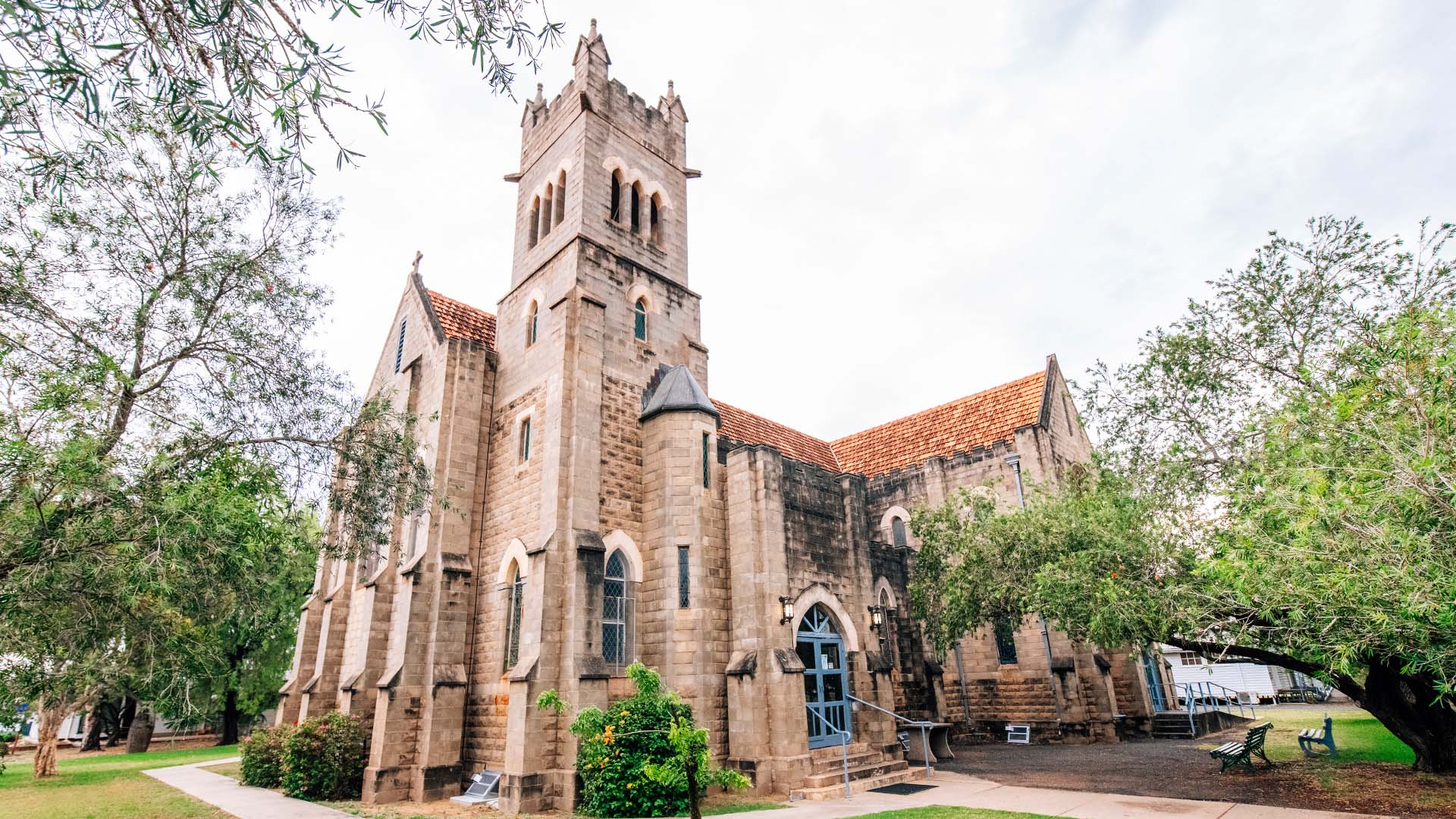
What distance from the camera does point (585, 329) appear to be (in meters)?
16.2

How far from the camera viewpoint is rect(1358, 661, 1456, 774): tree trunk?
12.5 metres

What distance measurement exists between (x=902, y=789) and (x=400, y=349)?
667 inches

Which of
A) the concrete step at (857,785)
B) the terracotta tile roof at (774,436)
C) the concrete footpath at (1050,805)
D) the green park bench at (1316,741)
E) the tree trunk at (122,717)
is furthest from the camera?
the tree trunk at (122,717)

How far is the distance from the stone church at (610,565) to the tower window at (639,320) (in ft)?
0.17

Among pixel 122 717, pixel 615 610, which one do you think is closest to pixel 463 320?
pixel 615 610

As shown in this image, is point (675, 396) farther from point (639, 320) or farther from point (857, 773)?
point (857, 773)

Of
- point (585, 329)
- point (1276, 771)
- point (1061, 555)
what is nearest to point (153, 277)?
point (585, 329)

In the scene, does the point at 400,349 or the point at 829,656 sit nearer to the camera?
the point at 829,656

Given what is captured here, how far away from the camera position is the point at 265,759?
1684 cm

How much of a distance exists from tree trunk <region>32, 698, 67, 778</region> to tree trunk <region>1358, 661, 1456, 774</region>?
100ft

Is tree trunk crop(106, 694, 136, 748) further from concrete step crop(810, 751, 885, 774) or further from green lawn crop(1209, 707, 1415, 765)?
green lawn crop(1209, 707, 1415, 765)

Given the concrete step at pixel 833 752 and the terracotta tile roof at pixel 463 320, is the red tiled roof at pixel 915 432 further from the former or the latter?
the concrete step at pixel 833 752

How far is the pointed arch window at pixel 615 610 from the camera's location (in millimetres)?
14508

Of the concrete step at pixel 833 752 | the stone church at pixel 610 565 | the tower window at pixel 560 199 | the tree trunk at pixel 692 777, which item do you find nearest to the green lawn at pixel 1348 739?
the stone church at pixel 610 565
